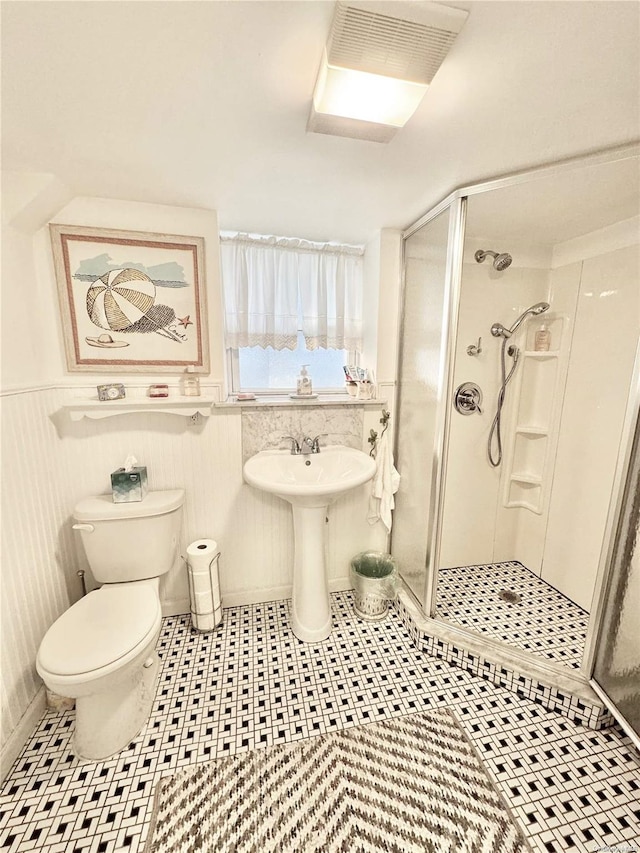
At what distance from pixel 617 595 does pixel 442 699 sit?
859mm

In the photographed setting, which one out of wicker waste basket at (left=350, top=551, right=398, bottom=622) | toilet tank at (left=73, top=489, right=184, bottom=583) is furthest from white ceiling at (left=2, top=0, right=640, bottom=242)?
wicker waste basket at (left=350, top=551, right=398, bottom=622)

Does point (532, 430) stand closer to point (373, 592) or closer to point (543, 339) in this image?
point (543, 339)

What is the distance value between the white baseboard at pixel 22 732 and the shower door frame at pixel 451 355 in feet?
5.92

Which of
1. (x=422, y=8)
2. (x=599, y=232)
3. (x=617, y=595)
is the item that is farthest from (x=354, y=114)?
(x=617, y=595)

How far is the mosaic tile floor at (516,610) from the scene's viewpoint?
1.79m

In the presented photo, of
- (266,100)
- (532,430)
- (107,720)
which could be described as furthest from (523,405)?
(107,720)

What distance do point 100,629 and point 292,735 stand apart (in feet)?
2.84

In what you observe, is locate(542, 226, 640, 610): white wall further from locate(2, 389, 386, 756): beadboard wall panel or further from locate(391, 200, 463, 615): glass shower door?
locate(2, 389, 386, 756): beadboard wall panel

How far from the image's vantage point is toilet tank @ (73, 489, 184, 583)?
158 cm

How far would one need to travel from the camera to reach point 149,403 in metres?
1.68

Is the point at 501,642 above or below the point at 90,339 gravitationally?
below

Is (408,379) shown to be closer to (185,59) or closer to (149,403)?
(149,403)

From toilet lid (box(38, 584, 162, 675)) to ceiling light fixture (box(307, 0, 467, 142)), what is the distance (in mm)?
1825

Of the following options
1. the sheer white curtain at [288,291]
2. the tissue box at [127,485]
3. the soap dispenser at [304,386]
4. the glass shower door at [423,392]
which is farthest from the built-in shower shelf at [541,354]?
the tissue box at [127,485]
